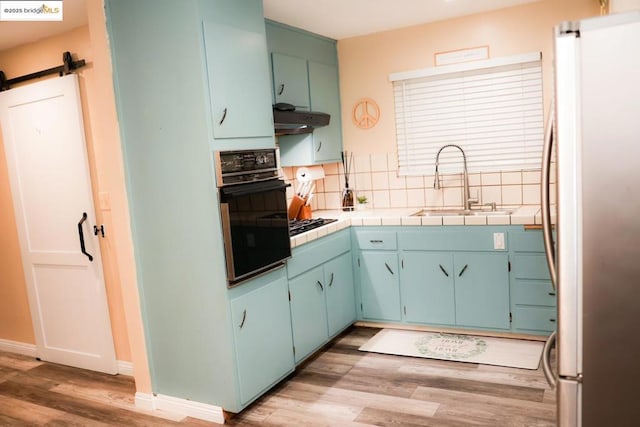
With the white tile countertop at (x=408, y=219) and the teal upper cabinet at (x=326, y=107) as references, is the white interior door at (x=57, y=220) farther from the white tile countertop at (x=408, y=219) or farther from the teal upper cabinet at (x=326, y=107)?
the teal upper cabinet at (x=326, y=107)

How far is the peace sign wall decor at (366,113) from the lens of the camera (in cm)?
436

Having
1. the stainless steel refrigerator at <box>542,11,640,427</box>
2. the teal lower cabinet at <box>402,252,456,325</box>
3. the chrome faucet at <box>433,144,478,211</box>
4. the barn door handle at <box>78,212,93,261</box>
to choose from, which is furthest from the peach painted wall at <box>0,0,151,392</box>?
the chrome faucet at <box>433,144,478,211</box>

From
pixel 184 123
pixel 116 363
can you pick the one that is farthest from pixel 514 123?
pixel 116 363

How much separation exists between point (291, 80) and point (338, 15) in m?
0.57

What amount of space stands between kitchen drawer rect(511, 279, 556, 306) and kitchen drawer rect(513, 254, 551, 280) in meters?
0.04

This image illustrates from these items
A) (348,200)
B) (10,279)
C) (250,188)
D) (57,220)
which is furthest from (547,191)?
(10,279)

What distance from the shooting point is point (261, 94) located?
2.89 metres

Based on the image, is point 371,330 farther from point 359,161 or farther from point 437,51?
point 437,51

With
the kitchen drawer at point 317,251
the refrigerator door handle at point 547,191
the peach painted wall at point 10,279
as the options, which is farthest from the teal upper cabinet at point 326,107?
the refrigerator door handle at point 547,191

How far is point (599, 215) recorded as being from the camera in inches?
53.0

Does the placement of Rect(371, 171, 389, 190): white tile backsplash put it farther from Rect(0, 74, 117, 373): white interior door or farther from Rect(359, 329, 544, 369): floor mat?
Rect(0, 74, 117, 373): white interior door

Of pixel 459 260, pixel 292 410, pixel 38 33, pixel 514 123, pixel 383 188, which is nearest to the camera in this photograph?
pixel 292 410

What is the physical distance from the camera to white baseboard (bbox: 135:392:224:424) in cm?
277

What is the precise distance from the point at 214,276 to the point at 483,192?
239 centimetres
